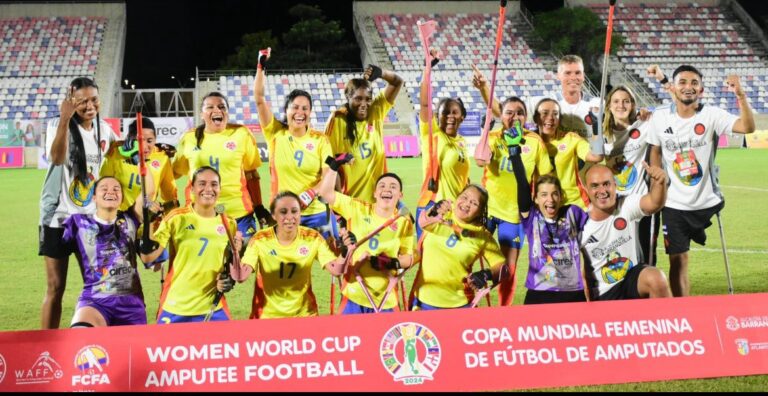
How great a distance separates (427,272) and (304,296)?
0.81 meters

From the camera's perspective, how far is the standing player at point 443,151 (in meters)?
5.70

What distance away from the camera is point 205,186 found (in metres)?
4.80

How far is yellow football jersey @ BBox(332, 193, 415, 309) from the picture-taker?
493 cm

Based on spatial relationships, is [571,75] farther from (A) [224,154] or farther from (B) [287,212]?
(A) [224,154]

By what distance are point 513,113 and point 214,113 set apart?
2.23 meters

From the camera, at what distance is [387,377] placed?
13.4 ft

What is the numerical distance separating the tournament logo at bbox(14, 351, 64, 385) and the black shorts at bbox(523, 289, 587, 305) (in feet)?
9.46

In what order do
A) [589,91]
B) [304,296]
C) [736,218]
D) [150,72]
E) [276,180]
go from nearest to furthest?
[304,296], [276,180], [736,218], [589,91], [150,72]

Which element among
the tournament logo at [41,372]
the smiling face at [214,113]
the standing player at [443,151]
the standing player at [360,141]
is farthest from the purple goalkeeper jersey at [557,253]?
the tournament logo at [41,372]

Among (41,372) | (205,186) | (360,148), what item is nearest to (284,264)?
(205,186)

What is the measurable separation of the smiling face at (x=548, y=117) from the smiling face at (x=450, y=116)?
0.59 m

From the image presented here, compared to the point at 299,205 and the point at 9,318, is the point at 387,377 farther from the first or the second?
the point at 9,318

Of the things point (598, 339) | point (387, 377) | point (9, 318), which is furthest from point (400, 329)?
point (9, 318)

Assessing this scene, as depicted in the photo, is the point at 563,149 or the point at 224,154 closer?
the point at 563,149
